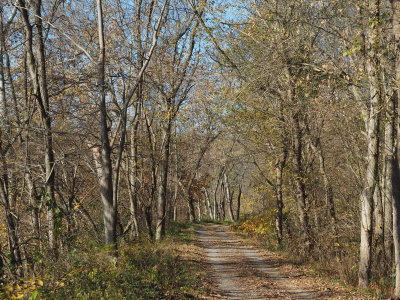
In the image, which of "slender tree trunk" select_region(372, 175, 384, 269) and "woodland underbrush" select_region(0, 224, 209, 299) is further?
"slender tree trunk" select_region(372, 175, 384, 269)

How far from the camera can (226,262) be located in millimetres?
13344

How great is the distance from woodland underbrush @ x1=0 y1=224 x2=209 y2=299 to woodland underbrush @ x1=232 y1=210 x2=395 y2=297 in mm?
3994

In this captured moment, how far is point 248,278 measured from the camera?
10.8 m

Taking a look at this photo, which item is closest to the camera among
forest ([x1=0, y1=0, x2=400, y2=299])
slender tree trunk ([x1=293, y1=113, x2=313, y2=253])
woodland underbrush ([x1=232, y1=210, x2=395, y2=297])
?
forest ([x1=0, y1=0, x2=400, y2=299])

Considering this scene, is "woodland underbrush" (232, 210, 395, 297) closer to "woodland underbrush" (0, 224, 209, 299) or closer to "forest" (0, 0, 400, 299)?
"forest" (0, 0, 400, 299)

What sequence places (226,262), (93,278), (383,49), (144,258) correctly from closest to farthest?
(93,278), (383,49), (144,258), (226,262)

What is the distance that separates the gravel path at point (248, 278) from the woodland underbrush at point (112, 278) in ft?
2.75

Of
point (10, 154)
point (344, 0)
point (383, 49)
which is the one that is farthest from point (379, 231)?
point (10, 154)

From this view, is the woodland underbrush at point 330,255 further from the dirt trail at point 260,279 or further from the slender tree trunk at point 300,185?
the dirt trail at point 260,279

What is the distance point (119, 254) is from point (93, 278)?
3.10m

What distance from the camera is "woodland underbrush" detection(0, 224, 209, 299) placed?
6.73 m

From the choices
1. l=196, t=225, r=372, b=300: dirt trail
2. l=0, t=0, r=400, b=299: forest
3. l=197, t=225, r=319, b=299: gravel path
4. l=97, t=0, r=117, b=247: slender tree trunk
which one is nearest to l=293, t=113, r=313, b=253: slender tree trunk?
l=0, t=0, r=400, b=299: forest

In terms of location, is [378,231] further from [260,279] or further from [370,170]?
[260,279]

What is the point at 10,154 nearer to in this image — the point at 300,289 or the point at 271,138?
the point at 300,289
